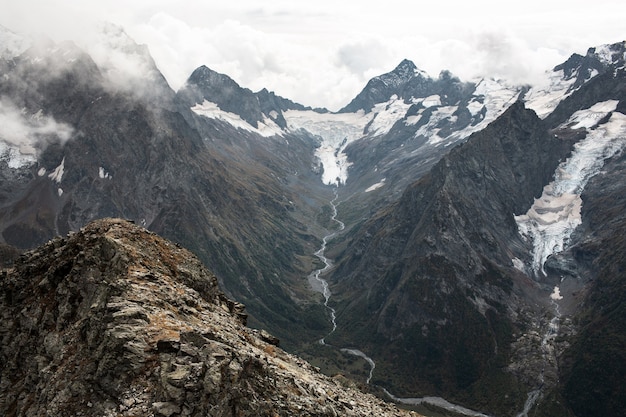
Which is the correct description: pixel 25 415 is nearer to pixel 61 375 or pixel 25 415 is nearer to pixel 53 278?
pixel 61 375

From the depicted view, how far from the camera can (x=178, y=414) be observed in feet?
131

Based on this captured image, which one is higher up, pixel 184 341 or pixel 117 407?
pixel 184 341

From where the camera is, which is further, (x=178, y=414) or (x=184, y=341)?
(x=184, y=341)

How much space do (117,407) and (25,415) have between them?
1220 cm

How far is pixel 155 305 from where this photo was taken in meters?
52.8

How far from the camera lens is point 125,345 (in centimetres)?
4472

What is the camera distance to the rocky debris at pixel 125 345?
42188mm

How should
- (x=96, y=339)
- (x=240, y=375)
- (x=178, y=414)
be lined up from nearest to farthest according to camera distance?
(x=178, y=414) < (x=240, y=375) < (x=96, y=339)

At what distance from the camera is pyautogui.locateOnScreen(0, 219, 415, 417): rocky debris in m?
42.2

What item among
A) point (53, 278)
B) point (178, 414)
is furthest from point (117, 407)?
point (53, 278)

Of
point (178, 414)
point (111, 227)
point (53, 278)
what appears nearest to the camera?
point (178, 414)

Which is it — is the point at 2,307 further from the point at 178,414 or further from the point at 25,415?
the point at 178,414

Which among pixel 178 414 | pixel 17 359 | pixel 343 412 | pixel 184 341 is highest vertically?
pixel 184 341

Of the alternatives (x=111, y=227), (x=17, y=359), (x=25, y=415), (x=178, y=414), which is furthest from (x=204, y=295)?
(x=178, y=414)
